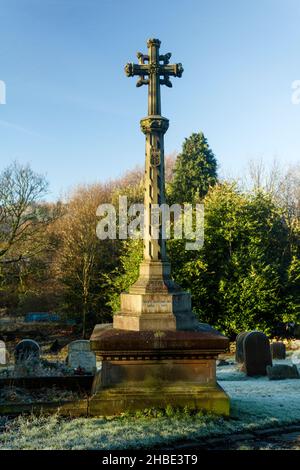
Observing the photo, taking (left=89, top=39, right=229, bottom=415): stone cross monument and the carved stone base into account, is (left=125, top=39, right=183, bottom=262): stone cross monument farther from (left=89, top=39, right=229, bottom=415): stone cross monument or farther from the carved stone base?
(left=89, top=39, right=229, bottom=415): stone cross monument

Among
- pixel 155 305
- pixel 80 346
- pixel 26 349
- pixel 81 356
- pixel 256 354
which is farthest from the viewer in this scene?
pixel 80 346

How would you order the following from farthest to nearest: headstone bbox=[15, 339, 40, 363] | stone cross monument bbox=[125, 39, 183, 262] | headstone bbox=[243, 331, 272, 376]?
headstone bbox=[243, 331, 272, 376] → headstone bbox=[15, 339, 40, 363] → stone cross monument bbox=[125, 39, 183, 262]

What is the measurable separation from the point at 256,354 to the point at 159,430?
28.7 ft

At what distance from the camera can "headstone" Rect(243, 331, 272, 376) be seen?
45.3ft

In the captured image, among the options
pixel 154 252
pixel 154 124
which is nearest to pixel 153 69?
pixel 154 124

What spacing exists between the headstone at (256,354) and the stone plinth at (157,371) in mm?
7447

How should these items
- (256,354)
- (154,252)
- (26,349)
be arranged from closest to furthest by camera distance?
1. (154,252)
2. (256,354)
3. (26,349)

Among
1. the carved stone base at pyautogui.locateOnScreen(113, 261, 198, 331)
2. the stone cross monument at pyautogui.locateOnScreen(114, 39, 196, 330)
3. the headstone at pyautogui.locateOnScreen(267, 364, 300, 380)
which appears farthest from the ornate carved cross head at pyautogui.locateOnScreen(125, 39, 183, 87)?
the headstone at pyautogui.locateOnScreen(267, 364, 300, 380)

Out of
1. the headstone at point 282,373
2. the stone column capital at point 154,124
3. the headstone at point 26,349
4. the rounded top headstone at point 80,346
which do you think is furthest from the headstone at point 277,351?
the stone column capital at point 154,124

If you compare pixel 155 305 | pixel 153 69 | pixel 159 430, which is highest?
pixel 153 69

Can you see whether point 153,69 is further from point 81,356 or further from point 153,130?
point 81,356

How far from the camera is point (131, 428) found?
5.93 m

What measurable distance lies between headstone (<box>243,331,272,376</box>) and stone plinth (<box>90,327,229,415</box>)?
24.4 ft
